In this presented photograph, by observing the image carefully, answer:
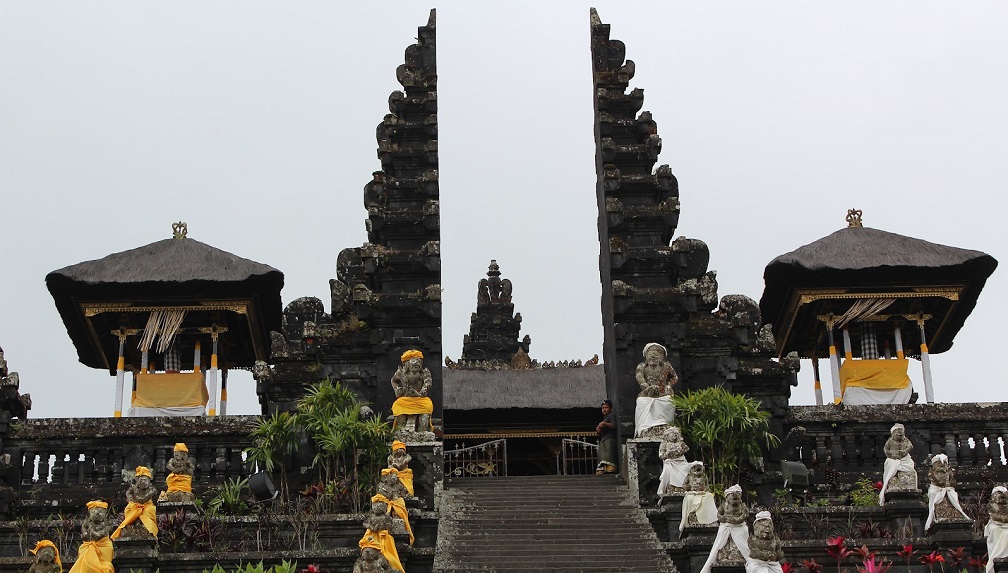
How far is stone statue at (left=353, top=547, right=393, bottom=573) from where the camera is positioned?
1625 cm

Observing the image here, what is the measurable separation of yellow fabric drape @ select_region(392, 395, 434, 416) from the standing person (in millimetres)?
2823

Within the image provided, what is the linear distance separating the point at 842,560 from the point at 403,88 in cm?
1248

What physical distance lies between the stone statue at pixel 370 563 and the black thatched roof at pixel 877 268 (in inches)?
574

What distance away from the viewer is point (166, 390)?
100 feet

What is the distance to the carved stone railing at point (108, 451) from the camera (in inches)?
870

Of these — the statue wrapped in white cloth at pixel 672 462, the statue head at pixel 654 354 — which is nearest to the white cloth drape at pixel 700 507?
the statue wrapped in white cloth at pixel 672 462

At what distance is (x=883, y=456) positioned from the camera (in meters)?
23.2

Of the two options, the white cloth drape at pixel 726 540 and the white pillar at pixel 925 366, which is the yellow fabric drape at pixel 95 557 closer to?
the white cloth drape at pixel 726 540

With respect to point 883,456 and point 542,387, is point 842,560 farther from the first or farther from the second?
point 542,387

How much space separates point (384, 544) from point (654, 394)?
6.55 m

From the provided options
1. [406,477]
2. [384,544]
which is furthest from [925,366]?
[384,544]

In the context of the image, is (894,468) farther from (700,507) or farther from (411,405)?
(411,405)

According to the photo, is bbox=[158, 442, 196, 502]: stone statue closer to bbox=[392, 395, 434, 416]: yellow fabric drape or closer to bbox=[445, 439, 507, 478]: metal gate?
bbox=[392, 395, 434, 416]: yellow fabric drape

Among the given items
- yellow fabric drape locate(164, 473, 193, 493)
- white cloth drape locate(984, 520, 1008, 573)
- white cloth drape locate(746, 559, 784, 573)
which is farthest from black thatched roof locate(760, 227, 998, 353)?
white cloth drape locate(746, 559, 784, 573)
